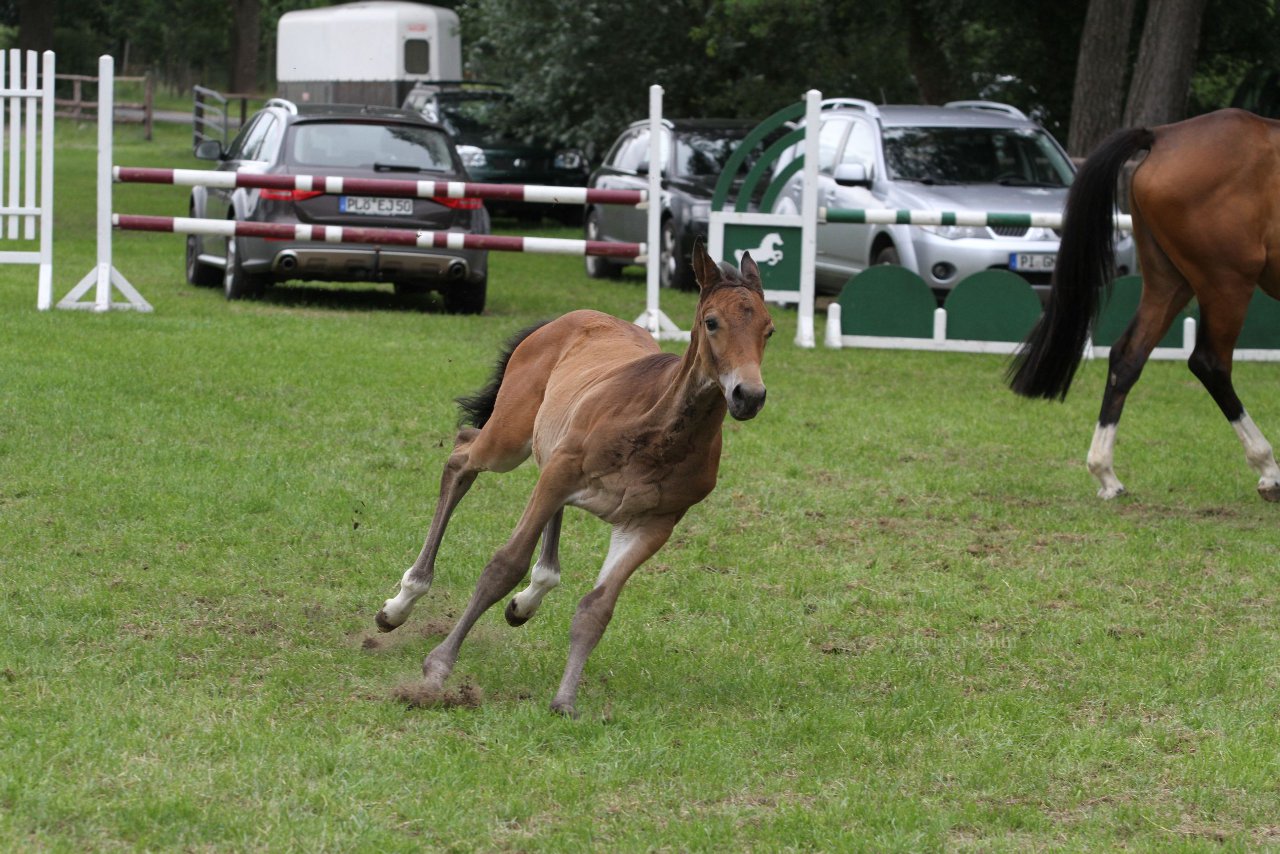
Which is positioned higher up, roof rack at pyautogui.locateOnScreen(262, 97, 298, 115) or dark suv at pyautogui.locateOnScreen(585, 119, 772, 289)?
roof rack at pyautogui.locateOnScreen(262, 97, 298, 115)

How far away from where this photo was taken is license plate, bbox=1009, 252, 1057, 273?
570 inches

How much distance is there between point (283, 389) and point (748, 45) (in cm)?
1786

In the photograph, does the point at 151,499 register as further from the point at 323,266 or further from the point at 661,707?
the point at 323,266

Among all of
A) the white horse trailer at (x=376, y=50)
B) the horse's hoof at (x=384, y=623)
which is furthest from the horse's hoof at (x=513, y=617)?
the white horse trailer at (x=376, y=50)

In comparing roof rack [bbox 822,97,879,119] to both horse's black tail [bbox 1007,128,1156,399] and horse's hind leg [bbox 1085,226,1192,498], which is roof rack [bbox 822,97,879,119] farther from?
horse's hind leg [bbox 1085,226,1192,498]

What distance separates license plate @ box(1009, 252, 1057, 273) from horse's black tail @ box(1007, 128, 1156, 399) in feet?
16.4

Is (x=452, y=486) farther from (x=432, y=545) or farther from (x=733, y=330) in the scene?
(x=733, y=330)

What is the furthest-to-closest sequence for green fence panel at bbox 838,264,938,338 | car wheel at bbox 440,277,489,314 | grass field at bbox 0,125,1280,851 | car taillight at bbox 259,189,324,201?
car wheel at bbox 440,277,489,314 → car taillight at bbox 259,189,324,201 → green fence panel at bbox 838,264,938,338 → grass field at bbox 0,125,1280,851

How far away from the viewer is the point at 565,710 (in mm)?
5078

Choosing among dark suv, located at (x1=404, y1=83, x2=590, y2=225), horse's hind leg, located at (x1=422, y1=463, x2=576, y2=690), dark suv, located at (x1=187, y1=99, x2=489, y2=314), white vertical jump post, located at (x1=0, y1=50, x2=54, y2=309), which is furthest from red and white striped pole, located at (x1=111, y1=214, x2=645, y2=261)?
dark suv, located at (x1=404, y1=83, x2=590, y2=225)

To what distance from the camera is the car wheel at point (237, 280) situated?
1470cm

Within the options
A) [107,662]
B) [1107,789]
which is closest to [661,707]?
[1107,789]

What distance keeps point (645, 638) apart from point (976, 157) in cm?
1083

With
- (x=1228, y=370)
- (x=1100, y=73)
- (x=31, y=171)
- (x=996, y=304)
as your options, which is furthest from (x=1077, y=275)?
(x=1100, y=73)
